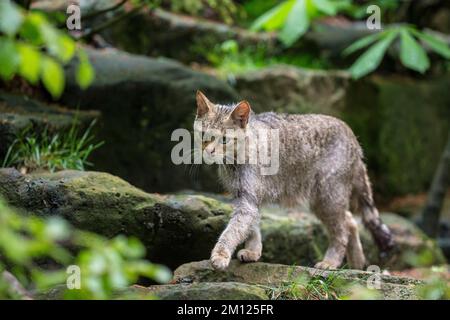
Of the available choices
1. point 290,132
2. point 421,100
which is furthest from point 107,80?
point 421,100

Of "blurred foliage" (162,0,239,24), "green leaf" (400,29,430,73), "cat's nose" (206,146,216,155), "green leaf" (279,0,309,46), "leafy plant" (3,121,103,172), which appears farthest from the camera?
"blurred foliage" (162,0,239,24)

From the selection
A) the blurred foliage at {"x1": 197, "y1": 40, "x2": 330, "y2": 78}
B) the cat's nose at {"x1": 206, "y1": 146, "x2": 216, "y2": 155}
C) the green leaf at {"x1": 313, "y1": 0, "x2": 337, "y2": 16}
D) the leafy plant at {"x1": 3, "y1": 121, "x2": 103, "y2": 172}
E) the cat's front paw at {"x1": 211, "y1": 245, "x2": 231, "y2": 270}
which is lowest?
the cat's front paw at {"x1": 211, "y1": 245, "x2": 231, "y2": 270}

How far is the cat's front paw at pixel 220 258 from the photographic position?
526 centimetres

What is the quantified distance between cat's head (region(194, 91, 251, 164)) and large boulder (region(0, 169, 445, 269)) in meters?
0.85

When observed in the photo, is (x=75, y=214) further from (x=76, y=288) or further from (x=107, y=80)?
(x=107, y=80)

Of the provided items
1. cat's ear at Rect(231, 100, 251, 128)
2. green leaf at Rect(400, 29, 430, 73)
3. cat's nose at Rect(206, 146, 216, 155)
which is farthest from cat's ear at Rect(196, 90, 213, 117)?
green leaf at Rect(400, 29, 430, 73)

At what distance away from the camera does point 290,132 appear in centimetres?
648

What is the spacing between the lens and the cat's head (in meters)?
5.58

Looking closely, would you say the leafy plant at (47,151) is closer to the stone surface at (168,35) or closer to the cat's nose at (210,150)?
the cat's nose at (210,150)

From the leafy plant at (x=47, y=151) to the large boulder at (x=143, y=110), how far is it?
85 cm

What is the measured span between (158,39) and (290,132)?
5.76 meters

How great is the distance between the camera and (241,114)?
5.65m

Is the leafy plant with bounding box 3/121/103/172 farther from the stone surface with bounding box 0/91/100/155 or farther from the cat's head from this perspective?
the cat's head
